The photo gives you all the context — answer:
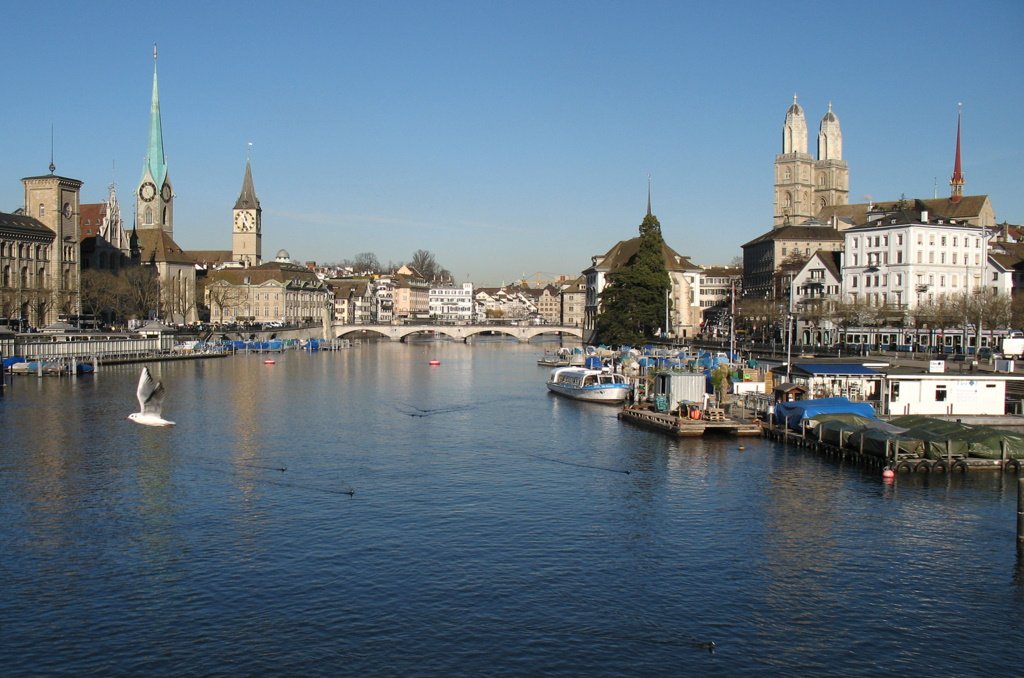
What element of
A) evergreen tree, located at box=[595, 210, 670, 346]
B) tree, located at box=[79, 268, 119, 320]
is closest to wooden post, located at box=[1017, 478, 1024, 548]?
evergreen tree, located at box=[595, 210, 670, 346]

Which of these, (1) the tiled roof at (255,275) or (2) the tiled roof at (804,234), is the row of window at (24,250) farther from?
(2) the tiled roof at (804,234)

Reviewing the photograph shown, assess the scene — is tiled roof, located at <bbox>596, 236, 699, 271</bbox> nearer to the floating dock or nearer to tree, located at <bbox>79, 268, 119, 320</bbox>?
tree, located at <bbox>79, 268, 119, 320</bbox>

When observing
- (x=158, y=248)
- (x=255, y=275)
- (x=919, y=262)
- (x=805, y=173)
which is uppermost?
(x=805, y=173)

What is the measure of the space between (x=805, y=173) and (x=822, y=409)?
146 meters

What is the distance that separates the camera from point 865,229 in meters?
85.5

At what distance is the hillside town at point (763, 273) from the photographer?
8112 cm

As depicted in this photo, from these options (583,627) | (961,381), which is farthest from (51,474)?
(961,381)

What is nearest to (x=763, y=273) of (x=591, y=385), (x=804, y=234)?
(x=804, y=234)

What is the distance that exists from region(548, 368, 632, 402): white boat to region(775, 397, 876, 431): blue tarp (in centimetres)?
1893

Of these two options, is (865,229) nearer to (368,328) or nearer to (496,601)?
(496,601)

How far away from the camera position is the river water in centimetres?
1998

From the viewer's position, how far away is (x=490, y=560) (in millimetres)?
25453

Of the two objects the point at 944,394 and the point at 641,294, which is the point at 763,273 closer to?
the point at 641,294

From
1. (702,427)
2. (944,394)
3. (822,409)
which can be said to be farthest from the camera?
(944,394)
